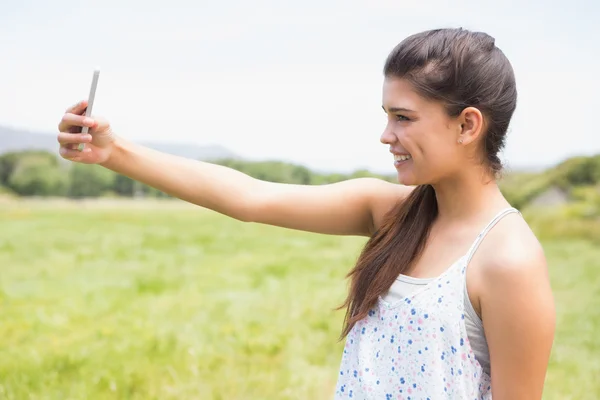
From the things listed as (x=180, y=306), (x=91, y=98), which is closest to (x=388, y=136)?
(x=91, y=98)

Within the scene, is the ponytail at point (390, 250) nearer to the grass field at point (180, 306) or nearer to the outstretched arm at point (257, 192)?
the outstretched arm at point (257, 192)

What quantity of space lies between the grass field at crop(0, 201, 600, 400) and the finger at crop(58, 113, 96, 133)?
1000 millimetres

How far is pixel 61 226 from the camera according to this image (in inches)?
253

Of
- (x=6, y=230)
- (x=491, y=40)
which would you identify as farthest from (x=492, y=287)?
(x=6, y=230)

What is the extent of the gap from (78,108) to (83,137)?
0.06m

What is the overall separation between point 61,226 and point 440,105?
5739 millimetres

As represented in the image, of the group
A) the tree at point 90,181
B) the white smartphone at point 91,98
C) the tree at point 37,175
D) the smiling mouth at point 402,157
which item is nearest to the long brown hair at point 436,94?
the smiling mouth at point 402,157

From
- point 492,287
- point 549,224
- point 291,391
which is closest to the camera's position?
point 492,287

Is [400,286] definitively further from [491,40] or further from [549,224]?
[549,224]

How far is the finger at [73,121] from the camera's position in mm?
1380

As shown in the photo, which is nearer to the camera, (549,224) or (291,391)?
Answer: (291,391)

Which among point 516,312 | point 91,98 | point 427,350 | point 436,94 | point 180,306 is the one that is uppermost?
point 436,94

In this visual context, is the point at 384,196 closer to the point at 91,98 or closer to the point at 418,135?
the point at 418,135

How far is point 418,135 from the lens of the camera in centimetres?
129
